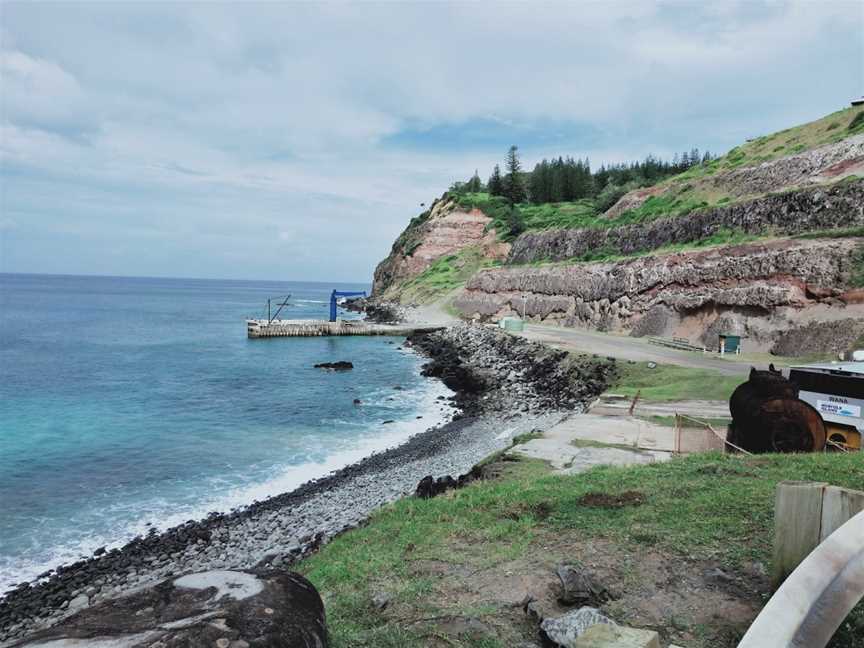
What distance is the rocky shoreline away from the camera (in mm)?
13078

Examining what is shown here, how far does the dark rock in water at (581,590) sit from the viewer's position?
19.2 ft

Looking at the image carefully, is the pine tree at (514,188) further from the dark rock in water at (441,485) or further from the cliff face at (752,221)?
the dark rock in water at (441,485)

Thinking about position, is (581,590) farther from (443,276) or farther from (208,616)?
(443,276)

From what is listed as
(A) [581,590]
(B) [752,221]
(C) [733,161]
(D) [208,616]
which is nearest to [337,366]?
(B) [752,221]

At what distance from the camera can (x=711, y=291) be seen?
109 feet

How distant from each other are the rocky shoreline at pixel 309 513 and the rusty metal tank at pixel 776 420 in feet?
26.7

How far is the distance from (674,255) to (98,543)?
3474cm

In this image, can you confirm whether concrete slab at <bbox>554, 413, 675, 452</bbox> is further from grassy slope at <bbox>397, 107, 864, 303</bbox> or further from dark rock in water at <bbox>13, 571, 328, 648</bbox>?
grassy slope at <bbox>397, 107, 864, 303</bbox>

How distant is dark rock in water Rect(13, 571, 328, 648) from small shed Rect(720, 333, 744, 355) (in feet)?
94.7

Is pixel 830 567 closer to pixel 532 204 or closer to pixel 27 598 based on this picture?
pixel 27 598

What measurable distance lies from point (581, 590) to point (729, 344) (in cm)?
2719

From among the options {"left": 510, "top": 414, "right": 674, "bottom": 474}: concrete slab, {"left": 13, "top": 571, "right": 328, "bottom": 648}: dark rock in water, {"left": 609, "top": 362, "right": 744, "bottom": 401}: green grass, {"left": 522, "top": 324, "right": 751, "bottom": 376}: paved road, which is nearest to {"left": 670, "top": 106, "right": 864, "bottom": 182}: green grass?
{"left": 522, "top": 324, "right": 751, "bottom": 376}: paved road

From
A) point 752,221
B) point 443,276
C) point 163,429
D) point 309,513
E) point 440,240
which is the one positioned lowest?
point 163,429

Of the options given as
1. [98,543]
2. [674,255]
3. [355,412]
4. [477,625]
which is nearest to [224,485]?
[98,543]
